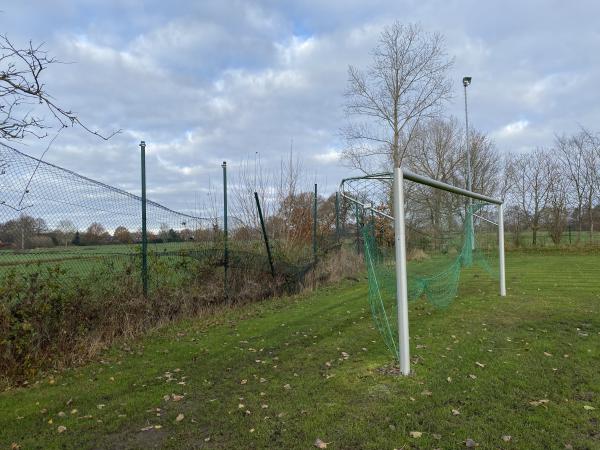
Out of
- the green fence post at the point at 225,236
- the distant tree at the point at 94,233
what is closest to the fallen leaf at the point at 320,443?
the distant tree at the point at 94,233

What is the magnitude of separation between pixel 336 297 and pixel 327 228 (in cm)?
438

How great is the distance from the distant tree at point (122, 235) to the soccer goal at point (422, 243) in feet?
11.8

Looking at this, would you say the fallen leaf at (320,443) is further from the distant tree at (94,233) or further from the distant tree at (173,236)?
the distant tree at (173,236)

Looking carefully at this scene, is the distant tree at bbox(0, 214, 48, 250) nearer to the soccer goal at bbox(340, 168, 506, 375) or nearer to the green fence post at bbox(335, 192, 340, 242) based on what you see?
the soccer goal at bbox(340, 168, 506, 375)

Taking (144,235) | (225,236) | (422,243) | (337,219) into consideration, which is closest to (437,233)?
(422,243)

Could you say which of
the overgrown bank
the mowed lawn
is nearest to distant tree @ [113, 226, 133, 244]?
the overgrown bank

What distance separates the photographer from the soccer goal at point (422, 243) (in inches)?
253

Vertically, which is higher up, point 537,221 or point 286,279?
point 537,221

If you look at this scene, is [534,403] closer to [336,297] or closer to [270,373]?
[270,373]

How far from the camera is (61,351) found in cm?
562

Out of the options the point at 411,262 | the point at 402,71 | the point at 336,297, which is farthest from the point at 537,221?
the point at 336,297

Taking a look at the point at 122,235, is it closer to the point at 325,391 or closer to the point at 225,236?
the point at 225,236

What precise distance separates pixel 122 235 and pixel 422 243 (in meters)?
14.4

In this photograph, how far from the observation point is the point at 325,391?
14.9 ft
